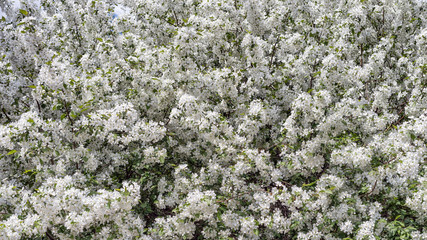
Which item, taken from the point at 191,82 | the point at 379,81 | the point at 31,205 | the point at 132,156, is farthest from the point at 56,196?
the point at 379,81

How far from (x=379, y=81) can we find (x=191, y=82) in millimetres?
5829

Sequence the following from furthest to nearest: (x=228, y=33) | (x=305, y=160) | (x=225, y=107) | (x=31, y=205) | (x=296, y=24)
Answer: (x=296, y=24) → (x=228, y=33) → (x=225, y=107) → (x=305, y=160) → (x=31, y=205)

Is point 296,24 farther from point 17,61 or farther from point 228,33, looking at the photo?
point 17,61

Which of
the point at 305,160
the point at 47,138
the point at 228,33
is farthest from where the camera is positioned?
the point at 228,33

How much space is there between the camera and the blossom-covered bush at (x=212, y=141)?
20.7ft

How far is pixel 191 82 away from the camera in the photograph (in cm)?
873

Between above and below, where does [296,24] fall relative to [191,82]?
above

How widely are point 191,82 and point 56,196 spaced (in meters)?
4.36

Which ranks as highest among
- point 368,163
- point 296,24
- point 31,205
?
point 296,24

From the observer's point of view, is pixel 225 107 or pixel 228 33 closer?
pixel 225 107

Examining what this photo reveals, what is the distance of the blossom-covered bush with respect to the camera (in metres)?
6.30

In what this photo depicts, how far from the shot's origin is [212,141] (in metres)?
7.61

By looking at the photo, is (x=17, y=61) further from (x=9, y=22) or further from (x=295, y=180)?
(x=295, y=180)

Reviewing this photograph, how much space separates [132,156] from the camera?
25.3 ft
